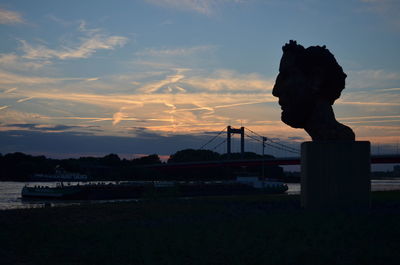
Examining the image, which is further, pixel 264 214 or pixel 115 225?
pixel 264 214

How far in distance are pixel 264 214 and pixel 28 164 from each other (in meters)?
92.4

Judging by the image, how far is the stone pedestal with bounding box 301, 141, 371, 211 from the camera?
48.0 feet

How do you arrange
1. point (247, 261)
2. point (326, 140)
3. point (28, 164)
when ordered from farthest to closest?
point (28, 164) → point (326, 140) → point (247, 261)

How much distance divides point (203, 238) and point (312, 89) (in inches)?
322

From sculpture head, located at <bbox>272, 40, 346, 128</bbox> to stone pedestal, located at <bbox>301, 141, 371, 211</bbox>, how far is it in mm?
1398

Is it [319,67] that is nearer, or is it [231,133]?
[319,67]

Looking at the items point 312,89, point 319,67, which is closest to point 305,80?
point 312,89

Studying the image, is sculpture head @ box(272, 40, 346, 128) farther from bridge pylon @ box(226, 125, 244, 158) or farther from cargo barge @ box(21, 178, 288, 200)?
bridge pylon @ box(226, 125, 244, 158)

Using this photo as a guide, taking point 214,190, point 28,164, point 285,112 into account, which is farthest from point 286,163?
point 28,164

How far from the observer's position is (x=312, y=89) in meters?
15.3

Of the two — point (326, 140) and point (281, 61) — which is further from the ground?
point (281, 61)

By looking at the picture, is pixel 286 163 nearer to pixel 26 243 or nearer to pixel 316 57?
pixel 316 57

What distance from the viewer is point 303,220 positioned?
36.5 feet

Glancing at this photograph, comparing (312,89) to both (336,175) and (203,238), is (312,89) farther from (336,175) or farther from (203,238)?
(203,238)
